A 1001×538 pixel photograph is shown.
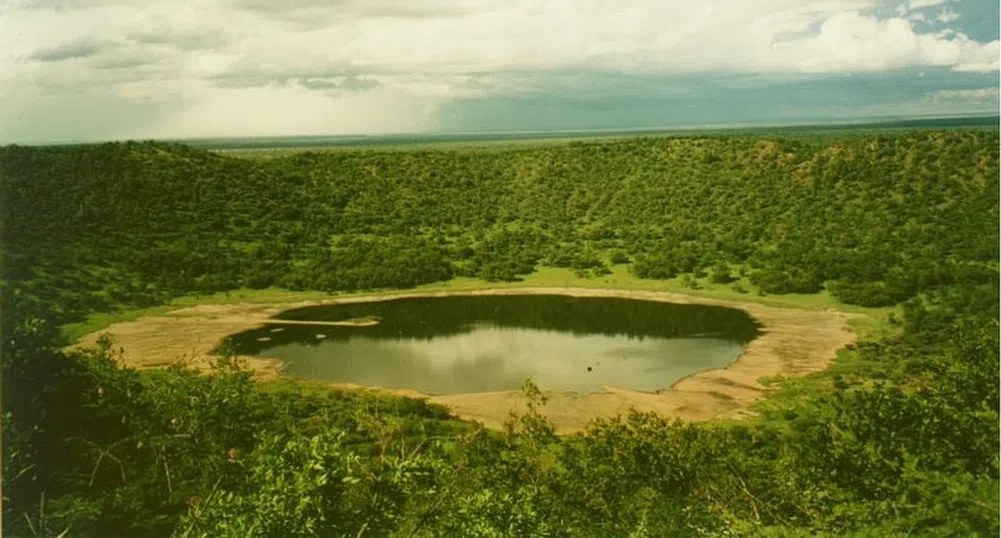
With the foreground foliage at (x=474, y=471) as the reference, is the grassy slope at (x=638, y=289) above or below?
below

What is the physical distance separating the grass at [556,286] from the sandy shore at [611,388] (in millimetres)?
885

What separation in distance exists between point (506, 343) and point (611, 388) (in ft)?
34.4

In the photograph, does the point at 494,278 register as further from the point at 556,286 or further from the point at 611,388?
the point at 611,388

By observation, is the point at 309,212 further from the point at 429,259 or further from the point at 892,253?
the point at 892,253

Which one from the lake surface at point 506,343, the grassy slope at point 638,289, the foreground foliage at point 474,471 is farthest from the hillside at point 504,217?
the foreground foliage at point 474,471

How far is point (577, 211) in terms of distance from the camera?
A: 77500mm

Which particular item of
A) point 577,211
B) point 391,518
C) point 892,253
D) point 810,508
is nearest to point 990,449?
point 810,508

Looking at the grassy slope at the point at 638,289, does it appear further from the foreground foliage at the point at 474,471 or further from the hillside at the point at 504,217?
the foreground foliage at the point at 474,471

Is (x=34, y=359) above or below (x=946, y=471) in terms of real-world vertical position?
above

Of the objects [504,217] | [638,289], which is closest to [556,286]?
[638,289]

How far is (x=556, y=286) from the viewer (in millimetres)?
62062

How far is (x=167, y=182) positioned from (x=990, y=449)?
6218 cm

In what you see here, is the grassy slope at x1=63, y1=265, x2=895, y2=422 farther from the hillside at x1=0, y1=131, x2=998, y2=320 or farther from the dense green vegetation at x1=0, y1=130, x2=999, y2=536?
the hillside at x1=0, y1=131, x2=998, y2=320

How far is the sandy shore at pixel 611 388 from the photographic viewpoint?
36188 mm
